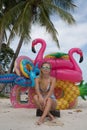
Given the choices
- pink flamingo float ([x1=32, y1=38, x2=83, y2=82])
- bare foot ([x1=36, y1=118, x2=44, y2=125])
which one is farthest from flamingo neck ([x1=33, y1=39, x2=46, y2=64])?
bare foot ([x1=36, y1=118, x2=44, y2=125])

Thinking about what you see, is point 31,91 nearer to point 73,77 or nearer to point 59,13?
point 73,77

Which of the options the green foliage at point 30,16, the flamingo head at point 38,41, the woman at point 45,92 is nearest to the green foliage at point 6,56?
the green foliage at point 30,16

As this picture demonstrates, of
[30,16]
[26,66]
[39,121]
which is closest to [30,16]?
[30,16]

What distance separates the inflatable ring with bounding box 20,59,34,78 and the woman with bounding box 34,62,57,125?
3.24m

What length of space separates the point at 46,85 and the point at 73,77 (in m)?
3.32

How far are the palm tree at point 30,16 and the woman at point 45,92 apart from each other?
13.7 m

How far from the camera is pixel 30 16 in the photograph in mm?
22047

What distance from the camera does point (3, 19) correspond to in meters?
21.7

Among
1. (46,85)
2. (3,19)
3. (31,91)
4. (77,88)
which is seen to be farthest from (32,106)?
(3,19)

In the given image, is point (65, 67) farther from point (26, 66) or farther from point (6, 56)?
point (6, 56)

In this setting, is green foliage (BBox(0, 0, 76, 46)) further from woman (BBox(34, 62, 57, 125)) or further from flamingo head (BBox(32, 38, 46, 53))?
woman (BBox(34, 62, 57, 125))

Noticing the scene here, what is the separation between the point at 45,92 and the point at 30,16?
50.5 feet

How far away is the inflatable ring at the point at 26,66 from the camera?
410 inches

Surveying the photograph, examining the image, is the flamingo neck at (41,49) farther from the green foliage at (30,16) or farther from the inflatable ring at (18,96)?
the green foliage at (30,16)
